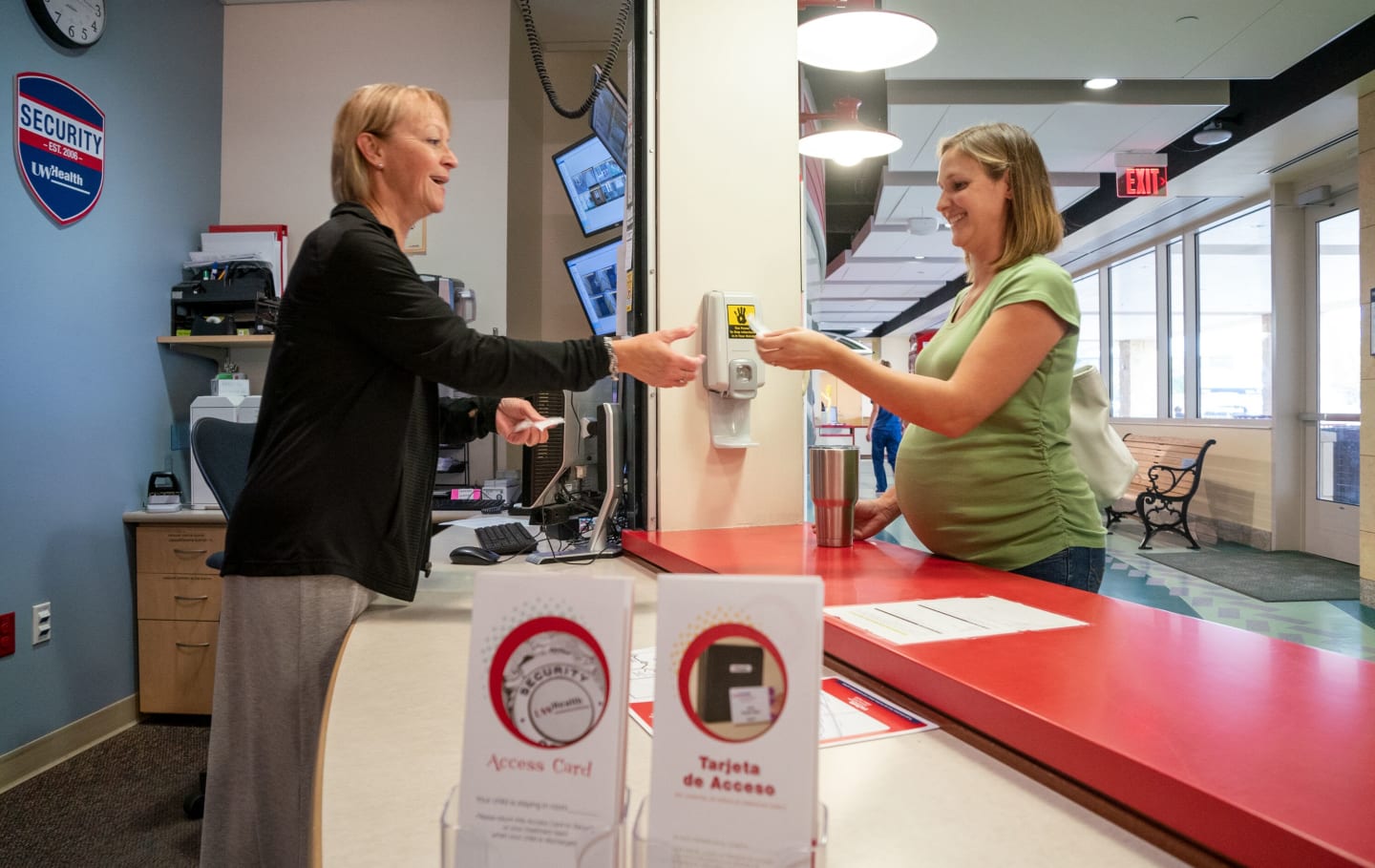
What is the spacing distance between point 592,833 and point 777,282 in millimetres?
1939

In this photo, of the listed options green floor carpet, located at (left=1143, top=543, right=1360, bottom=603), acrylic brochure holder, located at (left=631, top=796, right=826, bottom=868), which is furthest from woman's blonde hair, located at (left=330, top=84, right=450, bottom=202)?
green floor carpet, located at (left=1143, top=543, right=1360, bottom=603)

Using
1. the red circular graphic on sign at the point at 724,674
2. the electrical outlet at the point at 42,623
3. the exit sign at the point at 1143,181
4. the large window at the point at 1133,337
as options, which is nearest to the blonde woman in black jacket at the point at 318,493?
the red circular graphic on sign at the point at 724,674

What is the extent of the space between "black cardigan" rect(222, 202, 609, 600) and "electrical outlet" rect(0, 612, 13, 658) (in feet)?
7.63

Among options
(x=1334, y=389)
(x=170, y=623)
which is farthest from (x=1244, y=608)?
(x=170, y=623)

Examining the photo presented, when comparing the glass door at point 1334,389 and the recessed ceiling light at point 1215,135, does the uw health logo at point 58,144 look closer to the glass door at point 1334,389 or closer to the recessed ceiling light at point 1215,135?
the recessed ceiling light at point 1215,135

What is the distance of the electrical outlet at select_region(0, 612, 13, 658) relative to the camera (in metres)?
2.84

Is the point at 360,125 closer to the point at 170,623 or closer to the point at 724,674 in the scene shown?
the point at 724,674

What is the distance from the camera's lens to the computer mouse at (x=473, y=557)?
6.68 feet

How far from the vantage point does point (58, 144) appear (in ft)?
10.2

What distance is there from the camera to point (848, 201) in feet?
25.0

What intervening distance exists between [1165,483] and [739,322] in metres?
7.87

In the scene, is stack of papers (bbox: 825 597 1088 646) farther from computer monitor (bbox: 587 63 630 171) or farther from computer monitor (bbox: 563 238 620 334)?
computer monitor (bbox: 563 238 620 334)

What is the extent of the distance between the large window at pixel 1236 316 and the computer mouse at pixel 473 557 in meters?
7.86

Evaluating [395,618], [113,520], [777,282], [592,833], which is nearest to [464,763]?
[592,833]
